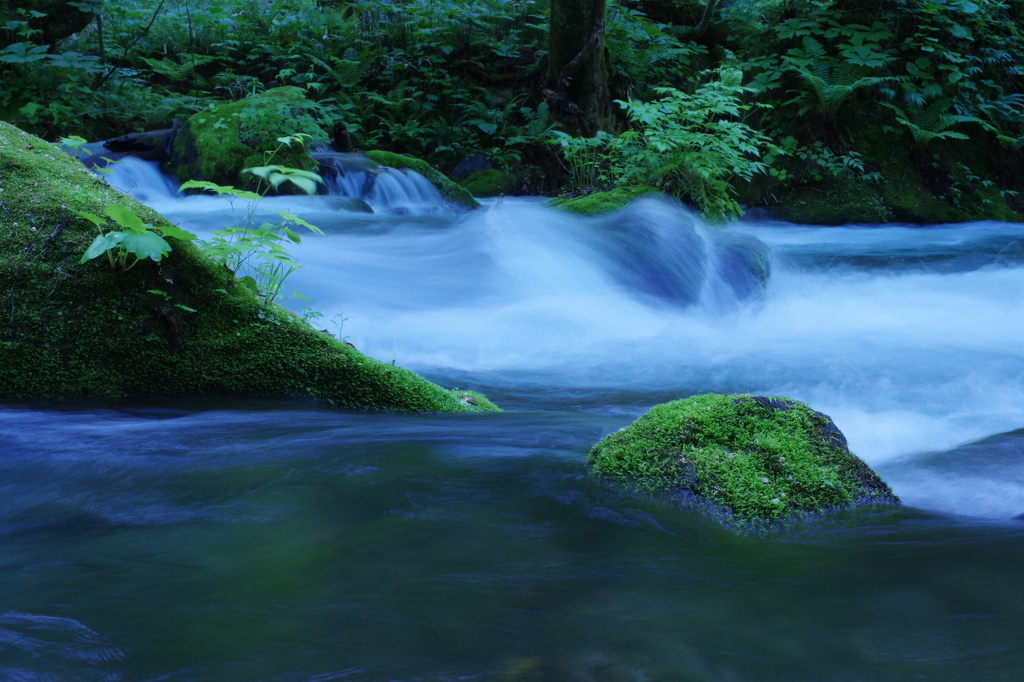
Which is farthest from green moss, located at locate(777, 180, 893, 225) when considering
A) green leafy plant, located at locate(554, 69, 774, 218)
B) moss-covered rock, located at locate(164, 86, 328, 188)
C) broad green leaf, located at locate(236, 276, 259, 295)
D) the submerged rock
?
broad green leaf, located at locate(236, 276, 259, 295)

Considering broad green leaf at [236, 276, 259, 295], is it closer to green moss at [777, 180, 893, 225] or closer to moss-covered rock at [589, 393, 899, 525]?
moss-covered rock at [589, 393, 899, 525]

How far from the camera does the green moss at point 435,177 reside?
1041 centimetres

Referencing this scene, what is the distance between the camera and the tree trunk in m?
11.7

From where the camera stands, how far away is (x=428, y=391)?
3.90 meters

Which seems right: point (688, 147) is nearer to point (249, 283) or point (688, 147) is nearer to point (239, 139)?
point (239, 139)

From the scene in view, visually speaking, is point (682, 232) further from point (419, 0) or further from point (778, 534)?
point (419, 0)

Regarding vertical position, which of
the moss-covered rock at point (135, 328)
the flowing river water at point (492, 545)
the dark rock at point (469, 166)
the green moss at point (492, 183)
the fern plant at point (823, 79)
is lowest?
the flowing river water at point (492, 545)

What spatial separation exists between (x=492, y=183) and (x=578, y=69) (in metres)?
2.27

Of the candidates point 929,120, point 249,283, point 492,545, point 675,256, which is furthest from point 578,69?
point 492,545

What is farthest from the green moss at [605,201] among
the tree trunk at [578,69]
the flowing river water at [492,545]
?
the tree trunk at [578,69]

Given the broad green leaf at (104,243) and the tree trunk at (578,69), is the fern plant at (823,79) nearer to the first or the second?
the tree trunk at (578,69)

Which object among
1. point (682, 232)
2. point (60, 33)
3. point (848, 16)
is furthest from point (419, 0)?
point (682, 232)

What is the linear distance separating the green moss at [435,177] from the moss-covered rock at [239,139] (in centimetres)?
106

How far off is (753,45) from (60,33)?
12053mm
